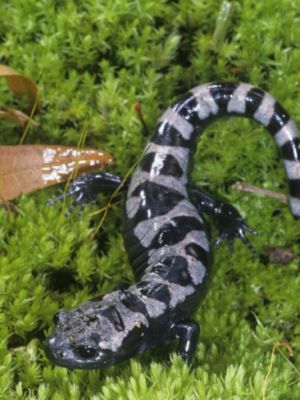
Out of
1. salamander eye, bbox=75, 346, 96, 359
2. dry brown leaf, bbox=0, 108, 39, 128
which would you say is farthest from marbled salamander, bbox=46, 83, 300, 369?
dry brown leaf, bbox=0, 108, 39, 128

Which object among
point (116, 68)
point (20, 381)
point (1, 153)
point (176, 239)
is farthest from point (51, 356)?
point (116, 68)

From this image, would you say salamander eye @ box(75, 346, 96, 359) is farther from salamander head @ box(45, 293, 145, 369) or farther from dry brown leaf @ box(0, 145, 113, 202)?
dry brown leaf @ box(0, 145, 113, 202)

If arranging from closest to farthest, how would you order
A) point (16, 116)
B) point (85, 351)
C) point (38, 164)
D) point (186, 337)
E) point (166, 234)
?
point (85, 351) < point (186, 337) < point (166, 234) < point (38, 164) < point (16, 116)

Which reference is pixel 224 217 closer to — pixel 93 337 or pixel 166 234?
pixel 166 234

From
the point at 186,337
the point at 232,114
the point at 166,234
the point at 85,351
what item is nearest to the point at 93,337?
the point at 85,351

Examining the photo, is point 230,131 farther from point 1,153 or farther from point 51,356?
point 51,356

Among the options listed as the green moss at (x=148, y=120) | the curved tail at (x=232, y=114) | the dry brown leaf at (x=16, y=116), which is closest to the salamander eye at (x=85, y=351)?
the green moss at (x=148, y=120)
